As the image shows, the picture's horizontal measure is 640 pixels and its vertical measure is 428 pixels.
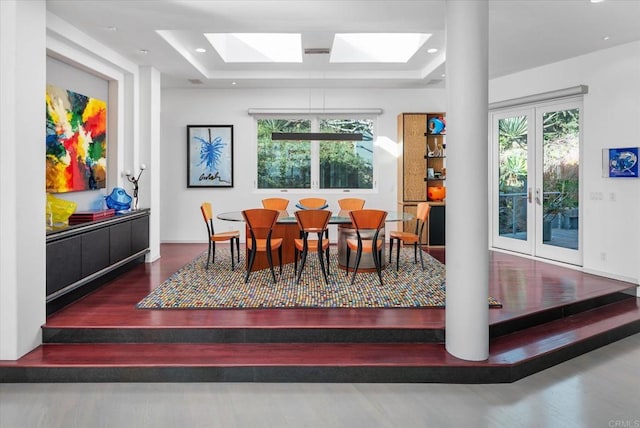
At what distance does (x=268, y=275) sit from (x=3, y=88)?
337 centimetres

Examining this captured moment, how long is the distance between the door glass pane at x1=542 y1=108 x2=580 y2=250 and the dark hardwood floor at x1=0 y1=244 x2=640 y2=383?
1.99 meters

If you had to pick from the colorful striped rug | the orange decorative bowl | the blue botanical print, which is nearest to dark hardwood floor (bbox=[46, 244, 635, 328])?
the colorful striped rug

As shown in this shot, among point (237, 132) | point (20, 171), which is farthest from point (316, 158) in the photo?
point (20, 171)

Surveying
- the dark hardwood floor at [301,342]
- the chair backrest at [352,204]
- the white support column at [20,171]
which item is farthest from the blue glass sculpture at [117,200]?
the chair backrest at [352,204]

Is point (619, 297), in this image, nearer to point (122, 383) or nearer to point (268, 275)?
point (268, 275)

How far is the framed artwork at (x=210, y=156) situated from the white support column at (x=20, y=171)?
15.8 ft

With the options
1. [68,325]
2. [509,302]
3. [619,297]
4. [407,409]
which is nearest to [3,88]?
[68,325]

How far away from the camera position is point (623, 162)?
224 inches

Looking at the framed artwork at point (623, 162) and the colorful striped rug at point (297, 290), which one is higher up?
the framed artwork at point (623, 162)

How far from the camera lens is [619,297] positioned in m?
5.26

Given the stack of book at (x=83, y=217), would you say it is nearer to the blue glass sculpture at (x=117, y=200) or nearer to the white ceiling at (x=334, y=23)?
the blue glass sculpture at (x=117, y=200)

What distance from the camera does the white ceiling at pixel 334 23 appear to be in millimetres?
4352

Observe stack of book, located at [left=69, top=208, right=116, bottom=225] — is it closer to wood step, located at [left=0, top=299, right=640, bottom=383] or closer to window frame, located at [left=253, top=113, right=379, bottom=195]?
wood step, located at [left=0, top=299, right=640, bottom=383]

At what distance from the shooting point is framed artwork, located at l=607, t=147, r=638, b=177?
557 cm
